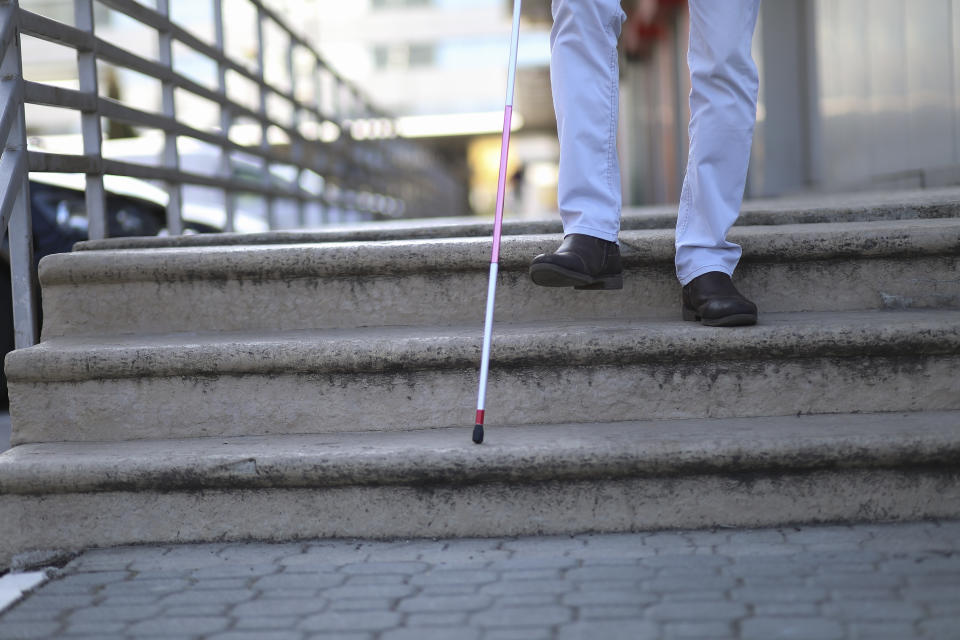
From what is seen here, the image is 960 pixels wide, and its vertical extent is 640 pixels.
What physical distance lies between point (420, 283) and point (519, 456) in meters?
0.74

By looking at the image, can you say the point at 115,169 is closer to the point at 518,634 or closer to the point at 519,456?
the point at 519,456

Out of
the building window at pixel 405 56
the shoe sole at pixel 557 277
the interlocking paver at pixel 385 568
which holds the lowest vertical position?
→ the interlocking paver at pixel 385 568

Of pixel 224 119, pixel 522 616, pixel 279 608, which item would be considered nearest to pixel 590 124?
pixel 522 616

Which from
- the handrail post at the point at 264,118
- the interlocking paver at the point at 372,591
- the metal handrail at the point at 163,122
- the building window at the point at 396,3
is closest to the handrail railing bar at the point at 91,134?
the metal handrail at the point at 163,122

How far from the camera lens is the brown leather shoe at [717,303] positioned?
8.36 feet

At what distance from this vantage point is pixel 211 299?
9.50 feet

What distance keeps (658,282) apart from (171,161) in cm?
237

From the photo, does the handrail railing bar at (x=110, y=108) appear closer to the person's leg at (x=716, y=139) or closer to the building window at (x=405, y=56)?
the person's leg at (x=716, y=139)

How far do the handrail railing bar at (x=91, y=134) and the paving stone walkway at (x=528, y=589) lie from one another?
4.75ft

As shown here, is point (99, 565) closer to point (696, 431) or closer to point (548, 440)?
point (548, 440)

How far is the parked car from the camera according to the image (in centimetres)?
412

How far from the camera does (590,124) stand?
2719 millimetres

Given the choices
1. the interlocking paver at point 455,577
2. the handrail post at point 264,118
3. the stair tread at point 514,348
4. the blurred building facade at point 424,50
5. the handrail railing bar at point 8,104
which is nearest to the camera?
the interlocking paver at point 455,577

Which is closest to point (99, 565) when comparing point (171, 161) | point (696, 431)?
point (696, 431)
